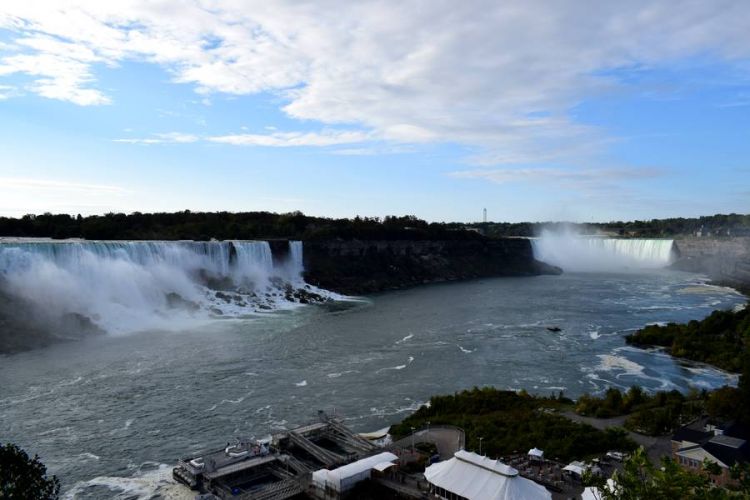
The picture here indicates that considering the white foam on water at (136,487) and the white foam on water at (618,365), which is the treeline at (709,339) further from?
the white foam on water at (136,487)

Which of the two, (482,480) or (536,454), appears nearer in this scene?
(482,480)

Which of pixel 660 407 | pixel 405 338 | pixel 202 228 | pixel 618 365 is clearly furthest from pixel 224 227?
pixel 660 407

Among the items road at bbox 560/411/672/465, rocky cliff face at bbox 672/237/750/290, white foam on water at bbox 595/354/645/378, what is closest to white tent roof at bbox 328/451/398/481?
road at bbox 560/411/672/465

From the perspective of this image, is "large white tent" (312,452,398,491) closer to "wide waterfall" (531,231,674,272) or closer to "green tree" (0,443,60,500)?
"green tree" (0,443,60,500)

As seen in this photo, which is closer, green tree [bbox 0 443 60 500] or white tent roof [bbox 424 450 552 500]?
green tree [bbox 0 443 60 500]

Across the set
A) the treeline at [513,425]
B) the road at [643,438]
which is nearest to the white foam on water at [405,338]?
the treeline at [513,425]

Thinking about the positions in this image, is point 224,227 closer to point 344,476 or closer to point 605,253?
point 344,476
